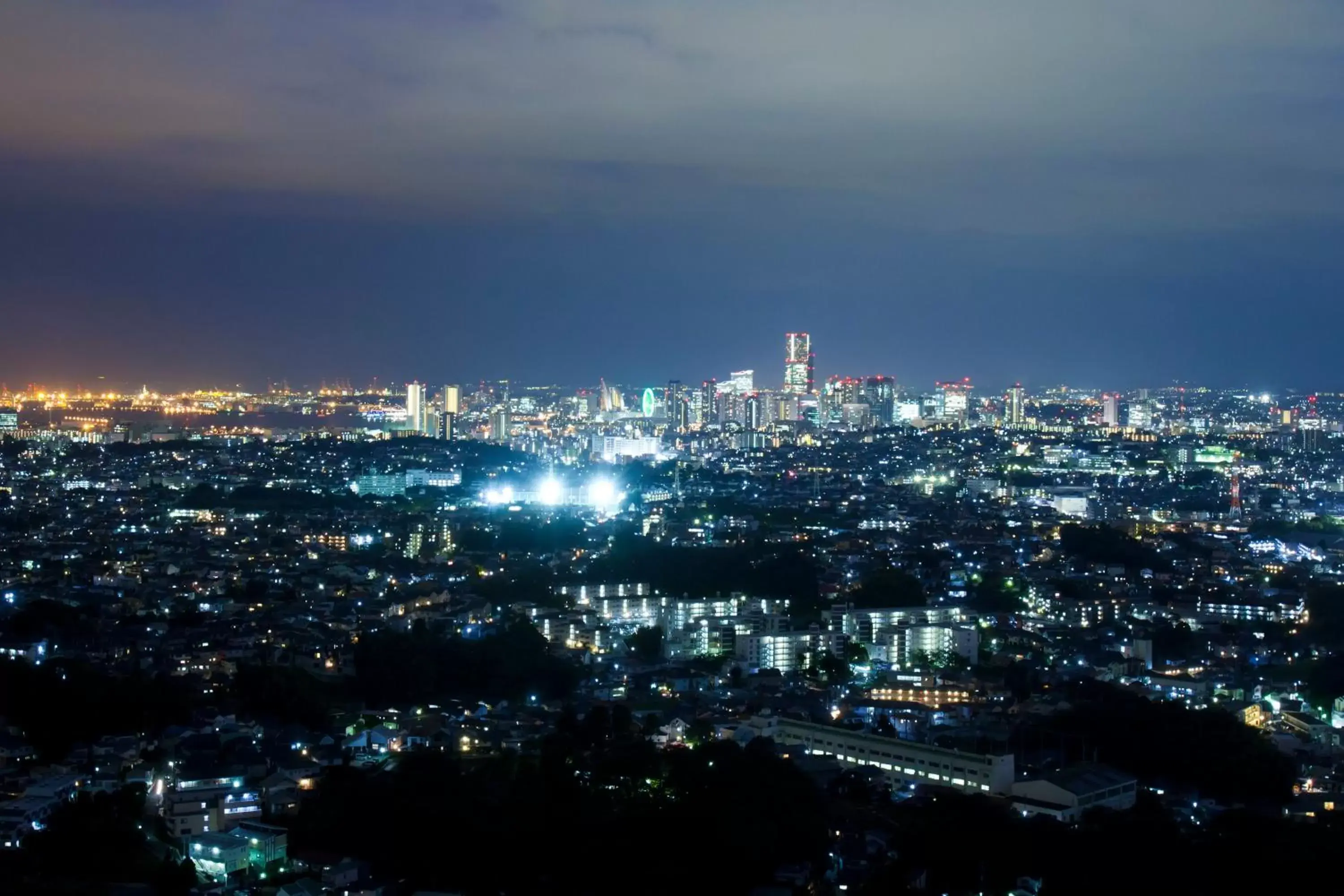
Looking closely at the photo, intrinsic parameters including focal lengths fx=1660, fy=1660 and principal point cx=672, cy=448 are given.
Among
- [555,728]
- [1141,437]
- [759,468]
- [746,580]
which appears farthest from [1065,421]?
[555,728]

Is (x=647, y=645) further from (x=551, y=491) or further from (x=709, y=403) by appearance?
(x=709, y=403)

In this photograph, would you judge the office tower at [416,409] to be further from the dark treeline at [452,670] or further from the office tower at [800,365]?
the dark treeline at [452,670]

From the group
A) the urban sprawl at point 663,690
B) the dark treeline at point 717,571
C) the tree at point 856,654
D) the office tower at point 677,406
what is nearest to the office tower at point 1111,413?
the office tower at point 677,406

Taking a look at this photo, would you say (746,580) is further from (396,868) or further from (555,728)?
(396,868)

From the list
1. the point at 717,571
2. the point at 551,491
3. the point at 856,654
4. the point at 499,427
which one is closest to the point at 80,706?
the point at 856,654

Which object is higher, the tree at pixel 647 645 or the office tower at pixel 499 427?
the office tower at pixel 499 427
